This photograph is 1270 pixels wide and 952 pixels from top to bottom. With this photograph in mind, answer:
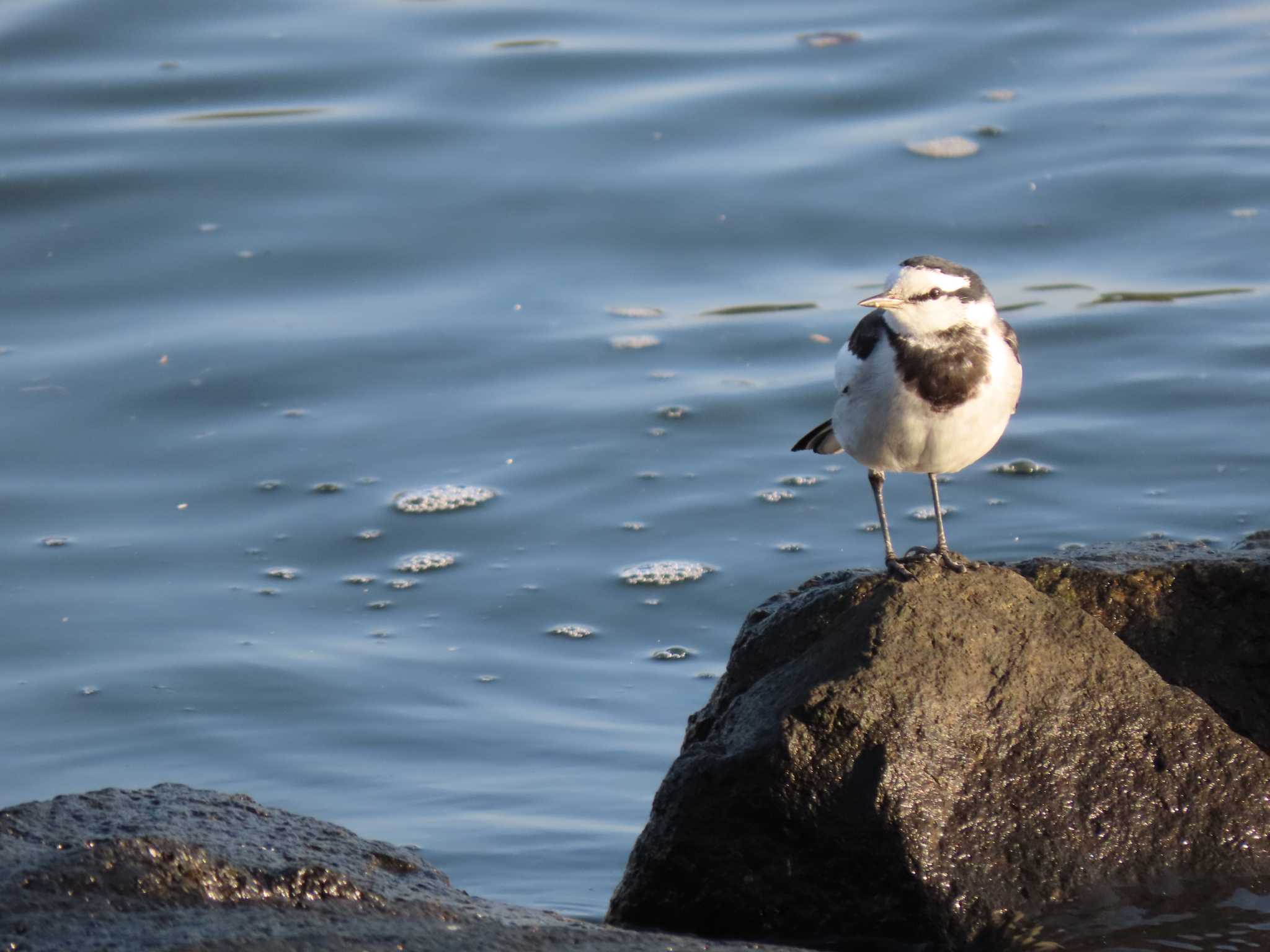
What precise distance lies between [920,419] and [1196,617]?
3.52ft

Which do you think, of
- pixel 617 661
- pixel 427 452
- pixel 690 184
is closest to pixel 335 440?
pixel 427 452

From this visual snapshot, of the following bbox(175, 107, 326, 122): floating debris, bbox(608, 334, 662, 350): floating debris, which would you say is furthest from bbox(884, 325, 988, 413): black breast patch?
bbox(175, 107, 326, 122): floating debris

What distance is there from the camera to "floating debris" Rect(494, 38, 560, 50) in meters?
14.0

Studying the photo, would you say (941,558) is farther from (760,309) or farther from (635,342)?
(760,309)

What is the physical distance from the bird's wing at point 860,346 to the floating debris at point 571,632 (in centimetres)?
254

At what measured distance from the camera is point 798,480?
30.4 ft

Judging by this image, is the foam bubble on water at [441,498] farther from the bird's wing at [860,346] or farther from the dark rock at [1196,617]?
the dark rock at [1196,617]

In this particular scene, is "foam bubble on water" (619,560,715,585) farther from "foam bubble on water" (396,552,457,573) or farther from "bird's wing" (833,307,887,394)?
"bird's wing" (833,307,887,394)

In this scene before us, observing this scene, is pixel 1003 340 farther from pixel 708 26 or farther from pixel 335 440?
pixel 708 26

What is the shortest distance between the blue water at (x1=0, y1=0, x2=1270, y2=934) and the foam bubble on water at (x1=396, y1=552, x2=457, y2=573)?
0.09 m

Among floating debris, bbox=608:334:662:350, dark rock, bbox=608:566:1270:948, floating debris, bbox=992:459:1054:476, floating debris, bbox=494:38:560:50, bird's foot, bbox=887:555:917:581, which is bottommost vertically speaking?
floating debris, bbox=992:459:1054:476

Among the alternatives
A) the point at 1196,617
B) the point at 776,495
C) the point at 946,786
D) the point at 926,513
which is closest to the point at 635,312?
the point at 776,495

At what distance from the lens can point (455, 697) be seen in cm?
740

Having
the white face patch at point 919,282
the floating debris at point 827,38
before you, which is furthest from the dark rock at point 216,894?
the floating debris at point 827,38
